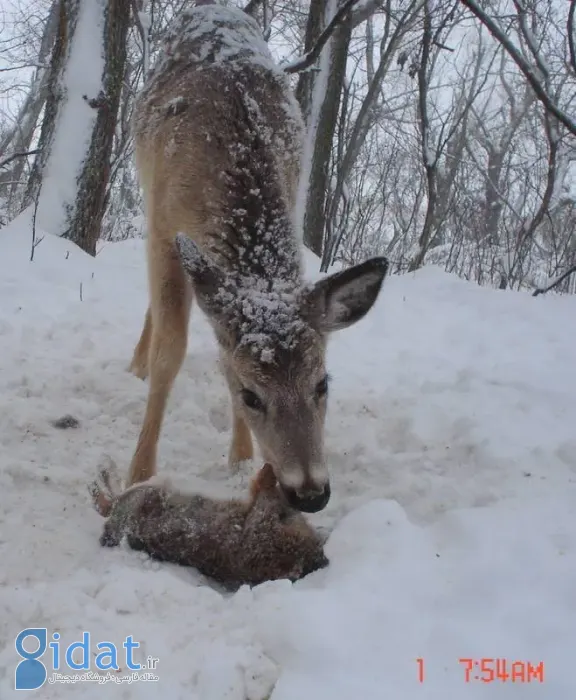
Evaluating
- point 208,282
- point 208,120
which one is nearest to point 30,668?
point 208,282

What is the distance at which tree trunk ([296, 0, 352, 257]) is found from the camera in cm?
1040

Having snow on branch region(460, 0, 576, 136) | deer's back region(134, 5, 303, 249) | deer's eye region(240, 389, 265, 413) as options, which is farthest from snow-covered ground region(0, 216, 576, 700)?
snow on branch region(460, 0, 576, 136)

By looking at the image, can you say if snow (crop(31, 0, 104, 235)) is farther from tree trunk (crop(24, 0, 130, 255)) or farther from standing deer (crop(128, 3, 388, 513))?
standing deer (crop(128, 3, 388, 513))

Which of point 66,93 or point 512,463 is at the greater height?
point 66,93

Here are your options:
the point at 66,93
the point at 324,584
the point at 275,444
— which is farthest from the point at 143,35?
the point at 324,584

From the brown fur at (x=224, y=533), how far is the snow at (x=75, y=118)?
18.6 feet

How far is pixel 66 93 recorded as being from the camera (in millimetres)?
7930

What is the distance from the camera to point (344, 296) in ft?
10.7

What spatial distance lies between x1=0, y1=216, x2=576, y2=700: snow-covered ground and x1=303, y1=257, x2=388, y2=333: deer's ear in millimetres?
906

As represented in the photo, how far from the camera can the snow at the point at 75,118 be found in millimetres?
7812

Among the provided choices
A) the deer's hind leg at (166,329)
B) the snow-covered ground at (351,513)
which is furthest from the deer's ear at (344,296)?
the deer's hind leg at (166,329)

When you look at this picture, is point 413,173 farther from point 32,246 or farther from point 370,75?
point 32,246

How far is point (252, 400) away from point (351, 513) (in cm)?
69

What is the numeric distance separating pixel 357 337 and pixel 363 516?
362 cm
